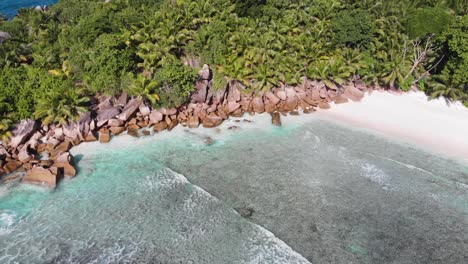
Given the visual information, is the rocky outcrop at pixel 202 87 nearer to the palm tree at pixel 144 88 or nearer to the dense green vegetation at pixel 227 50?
the dense green vegetation at pixel 227 50

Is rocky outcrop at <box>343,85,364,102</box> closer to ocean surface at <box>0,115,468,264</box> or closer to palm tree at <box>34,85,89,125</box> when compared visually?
ocean surface at <box>0,115,468,264</box>

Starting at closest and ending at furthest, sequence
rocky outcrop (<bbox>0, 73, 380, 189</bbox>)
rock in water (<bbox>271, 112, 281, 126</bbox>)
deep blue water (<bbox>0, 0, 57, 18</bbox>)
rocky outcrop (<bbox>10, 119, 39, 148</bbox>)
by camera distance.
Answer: rocky outcrop (<bbox>0, 73, 380, 189</bbox>), rocky outcrop (<bbox>10, 119, 39, 148</bbox>), rock in water (<bbox>271, 112, 281, 126</bbox>), deep blue water (<bbox>0, 0, 57, 18</bbox>)

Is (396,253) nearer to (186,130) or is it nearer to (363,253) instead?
(363,253)

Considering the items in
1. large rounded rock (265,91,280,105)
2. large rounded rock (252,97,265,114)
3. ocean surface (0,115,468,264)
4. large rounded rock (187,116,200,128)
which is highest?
large rounded rock (265,91,280,105)

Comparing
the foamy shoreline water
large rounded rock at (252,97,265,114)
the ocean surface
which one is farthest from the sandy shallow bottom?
large rounded rock at (252,97,265,114)

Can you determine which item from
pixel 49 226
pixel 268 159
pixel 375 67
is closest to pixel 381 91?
pixel 375 67

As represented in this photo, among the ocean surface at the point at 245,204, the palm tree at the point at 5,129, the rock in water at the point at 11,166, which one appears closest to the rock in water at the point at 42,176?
the ocean surface at the point at 245,204

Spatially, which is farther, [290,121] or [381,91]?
[381,91]
